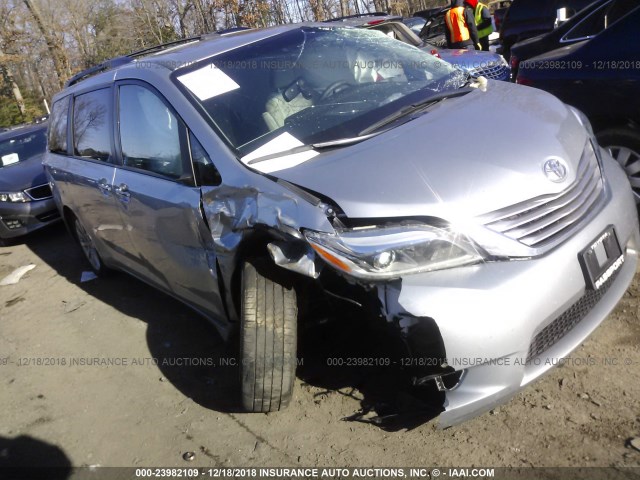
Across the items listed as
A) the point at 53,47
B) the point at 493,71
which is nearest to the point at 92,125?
the point at 493,71

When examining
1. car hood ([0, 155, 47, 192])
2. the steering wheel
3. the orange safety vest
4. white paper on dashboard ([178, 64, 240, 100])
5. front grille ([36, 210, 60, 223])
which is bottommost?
front grille ([36, 210, 60, 223])

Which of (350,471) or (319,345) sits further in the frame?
(319,345)

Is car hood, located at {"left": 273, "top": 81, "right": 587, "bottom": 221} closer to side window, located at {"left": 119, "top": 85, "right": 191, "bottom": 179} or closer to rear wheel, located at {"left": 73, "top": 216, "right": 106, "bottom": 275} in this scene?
side window, located at {"left": 119, "top": 85, "right": 191, "bottom": 179}

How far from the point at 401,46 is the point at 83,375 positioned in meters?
3.08

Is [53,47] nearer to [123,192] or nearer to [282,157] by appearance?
[123,192]

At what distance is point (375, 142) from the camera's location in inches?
107

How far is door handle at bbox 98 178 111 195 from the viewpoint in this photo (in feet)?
13.4

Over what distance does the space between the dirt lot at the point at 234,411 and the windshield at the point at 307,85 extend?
4.05 feet

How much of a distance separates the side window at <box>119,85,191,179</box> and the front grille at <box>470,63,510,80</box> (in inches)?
167

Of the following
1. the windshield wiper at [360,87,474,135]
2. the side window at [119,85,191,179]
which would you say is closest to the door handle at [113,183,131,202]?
the side window at [119,85,191,179]

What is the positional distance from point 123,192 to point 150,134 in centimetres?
50

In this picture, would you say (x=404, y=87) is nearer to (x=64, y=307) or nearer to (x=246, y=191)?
(x=246, y=191)

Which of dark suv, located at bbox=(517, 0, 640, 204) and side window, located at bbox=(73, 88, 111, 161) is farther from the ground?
side window, located at bbox=(73, 88, 111, 161)

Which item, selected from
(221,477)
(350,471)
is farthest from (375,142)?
(221,477)
